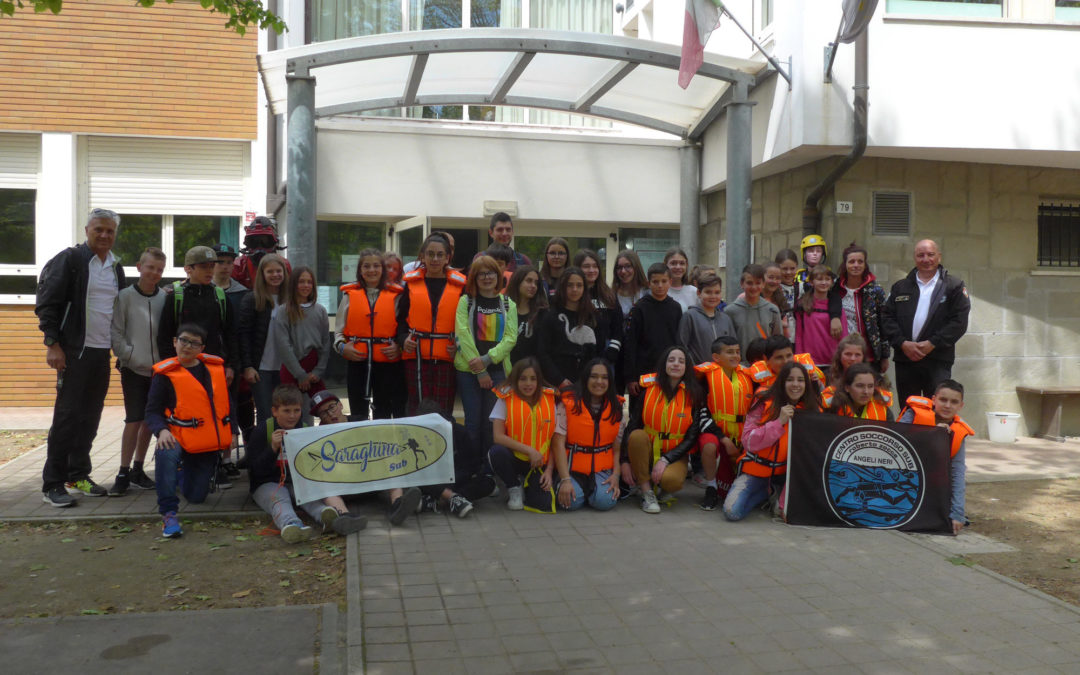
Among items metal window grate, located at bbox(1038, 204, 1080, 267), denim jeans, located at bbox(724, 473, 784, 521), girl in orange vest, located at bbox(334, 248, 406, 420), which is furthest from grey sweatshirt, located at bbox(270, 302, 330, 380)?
metal window grate, located at bbox(1038, 204, 1080, 267)

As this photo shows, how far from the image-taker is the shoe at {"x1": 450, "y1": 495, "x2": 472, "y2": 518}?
6422 millimetres

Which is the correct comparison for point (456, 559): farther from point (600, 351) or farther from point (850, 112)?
point (850, 112)

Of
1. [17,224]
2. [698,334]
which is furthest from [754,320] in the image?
[17,224]

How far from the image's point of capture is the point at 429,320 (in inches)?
276

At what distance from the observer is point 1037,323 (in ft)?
34.1

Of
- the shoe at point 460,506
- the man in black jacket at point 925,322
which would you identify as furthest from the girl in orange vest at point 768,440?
the shoe at point 460,506

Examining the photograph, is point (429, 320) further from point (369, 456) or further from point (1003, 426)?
point (1003, 426)

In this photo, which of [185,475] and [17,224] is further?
[17,224]

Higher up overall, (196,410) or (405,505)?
(196,410)

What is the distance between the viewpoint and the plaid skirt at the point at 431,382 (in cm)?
707

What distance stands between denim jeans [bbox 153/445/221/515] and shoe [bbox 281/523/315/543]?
2.70ft

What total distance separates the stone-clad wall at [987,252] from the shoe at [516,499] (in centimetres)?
482

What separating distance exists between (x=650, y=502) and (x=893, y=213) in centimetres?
493

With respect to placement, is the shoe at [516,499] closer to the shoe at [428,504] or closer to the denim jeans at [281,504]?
the shoe at [428,504]
